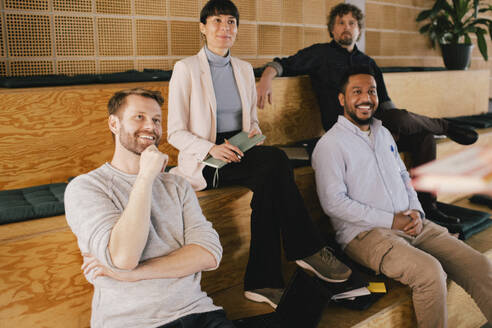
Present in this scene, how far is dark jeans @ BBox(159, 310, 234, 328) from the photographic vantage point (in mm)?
1419

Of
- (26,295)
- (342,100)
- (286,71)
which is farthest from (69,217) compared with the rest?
(286,71)

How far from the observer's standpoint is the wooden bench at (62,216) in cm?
166

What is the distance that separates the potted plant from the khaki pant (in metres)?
3.40

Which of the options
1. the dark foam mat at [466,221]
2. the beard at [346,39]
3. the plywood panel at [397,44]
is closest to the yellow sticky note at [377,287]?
the dark foam mat at [466,221]

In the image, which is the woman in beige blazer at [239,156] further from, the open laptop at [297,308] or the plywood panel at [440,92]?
the plywood panel at [440,92]

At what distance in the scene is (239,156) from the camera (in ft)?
6.84

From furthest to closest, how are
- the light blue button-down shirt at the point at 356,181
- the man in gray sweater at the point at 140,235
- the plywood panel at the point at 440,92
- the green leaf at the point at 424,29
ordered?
the green leaf at the point at 424,29 → the plywood panel at the point at 440,92 → the light blue button-down shirt at the point at 356,181 → the man in gray sweater at the point at 140,235

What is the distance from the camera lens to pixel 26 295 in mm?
1653

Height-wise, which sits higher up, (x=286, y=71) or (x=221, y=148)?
(x=286, y=71)

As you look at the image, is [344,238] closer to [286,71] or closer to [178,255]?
[178,255]

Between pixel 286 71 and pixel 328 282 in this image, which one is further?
pixel 286 71

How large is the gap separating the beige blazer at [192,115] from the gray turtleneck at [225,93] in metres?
0.06

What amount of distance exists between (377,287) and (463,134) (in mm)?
1474

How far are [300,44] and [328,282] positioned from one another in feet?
9.40
